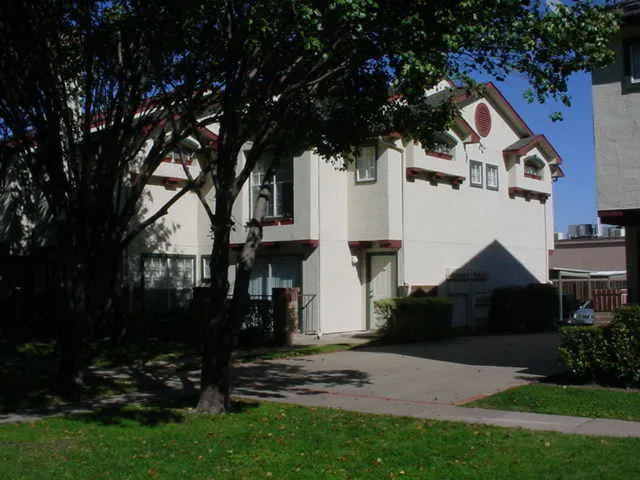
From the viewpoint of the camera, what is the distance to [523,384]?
13742 millimetres

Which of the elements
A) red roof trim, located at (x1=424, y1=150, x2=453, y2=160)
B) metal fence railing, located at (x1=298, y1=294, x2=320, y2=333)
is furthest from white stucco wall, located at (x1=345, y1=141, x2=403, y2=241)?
metal fence railing, located at (x1=298, y1=294, x2=320, y2=333)

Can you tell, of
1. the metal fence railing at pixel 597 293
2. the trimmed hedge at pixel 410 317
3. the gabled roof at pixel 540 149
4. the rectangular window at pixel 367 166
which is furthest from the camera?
the metal fence railing at pixel 597 293

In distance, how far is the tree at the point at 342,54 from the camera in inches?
418

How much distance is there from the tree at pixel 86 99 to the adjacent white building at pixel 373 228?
9527 mm

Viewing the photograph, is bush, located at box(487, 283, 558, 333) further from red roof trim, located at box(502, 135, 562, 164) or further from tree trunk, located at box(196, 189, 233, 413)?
tree trunk, located at box(196, 189, 233, 413)

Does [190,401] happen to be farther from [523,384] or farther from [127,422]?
[523,384]

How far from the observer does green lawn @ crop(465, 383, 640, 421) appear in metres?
11.0

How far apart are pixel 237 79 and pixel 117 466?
6.08m

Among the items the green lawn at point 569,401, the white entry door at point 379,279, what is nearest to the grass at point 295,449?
the green lawn at point 569,401

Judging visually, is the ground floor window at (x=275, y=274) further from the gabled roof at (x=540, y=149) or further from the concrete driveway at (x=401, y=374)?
the gabled roof at (x=540, y=149)

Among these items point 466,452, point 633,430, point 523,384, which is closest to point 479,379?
point 523,384

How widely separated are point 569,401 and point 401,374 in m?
4.42

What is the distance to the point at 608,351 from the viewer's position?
42.5ft

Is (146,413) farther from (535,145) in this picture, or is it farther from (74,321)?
(535,145)
